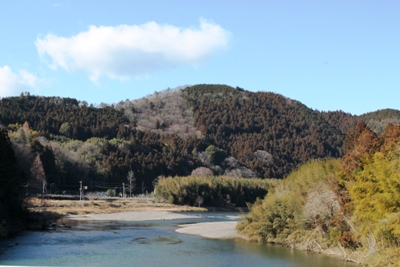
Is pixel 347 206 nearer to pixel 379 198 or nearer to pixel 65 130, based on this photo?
pixel 379 198

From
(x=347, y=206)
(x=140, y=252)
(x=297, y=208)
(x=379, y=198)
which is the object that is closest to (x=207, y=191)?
Result: (x=297, y=208)

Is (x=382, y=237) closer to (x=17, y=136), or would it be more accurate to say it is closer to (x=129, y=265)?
(x=129, y=265)

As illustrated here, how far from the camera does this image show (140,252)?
3800 centimetres

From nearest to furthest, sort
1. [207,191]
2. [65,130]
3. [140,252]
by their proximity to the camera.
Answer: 1. [140,252]
2. [207,191]
3. [65,130]

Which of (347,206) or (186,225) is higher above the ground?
(347,206)

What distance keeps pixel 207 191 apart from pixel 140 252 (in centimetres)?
8117

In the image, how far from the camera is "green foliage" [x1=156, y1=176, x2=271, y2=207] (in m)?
115

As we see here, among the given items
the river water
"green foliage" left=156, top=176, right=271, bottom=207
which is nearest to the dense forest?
the river water

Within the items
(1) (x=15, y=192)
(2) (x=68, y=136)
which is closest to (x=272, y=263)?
(1) (x=15, y=192)

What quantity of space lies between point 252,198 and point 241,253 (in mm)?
91648

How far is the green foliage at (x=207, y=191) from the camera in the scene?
115m

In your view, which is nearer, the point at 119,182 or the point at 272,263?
the point at 272,263

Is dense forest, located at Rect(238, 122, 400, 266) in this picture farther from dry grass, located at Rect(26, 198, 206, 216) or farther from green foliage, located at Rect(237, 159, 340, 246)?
dry grass, located at Rect(26, 198, 206, 216)

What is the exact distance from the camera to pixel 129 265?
31891 mm
